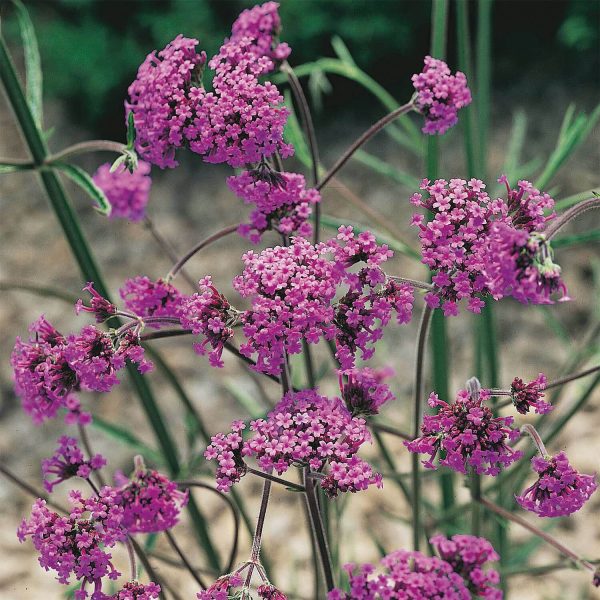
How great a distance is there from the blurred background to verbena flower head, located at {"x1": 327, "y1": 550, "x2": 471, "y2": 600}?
1.33m

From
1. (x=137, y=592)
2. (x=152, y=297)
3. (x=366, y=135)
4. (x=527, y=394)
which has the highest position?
(x=366, y=135)

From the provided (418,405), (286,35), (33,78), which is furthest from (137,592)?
(286,35)

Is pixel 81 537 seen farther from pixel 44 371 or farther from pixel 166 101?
pixel 166 101

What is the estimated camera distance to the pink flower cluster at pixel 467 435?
0.57 meters

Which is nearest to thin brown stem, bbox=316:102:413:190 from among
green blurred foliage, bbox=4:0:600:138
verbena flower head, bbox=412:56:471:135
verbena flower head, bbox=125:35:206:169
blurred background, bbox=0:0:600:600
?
verbena flower head, bbox=412:56:471:135

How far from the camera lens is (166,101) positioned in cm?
65

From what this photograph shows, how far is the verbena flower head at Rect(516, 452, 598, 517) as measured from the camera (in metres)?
0.59

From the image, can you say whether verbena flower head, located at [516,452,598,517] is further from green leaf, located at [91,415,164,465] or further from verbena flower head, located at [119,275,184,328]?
green leaf, located at [91,415,164,465]

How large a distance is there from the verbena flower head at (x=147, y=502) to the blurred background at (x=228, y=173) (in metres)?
1.31

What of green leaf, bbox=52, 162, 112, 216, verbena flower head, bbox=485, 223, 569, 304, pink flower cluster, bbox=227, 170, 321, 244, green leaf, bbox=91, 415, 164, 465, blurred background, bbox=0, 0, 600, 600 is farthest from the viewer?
blurred background, bbox=0, 0, 600, 600

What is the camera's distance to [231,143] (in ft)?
2.05

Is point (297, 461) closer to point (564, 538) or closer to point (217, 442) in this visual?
point (217, 442)

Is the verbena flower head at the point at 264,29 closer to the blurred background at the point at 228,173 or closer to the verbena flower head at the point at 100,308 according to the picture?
the verbena flower head at the point at 100,308

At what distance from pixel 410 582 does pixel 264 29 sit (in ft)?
1.45
